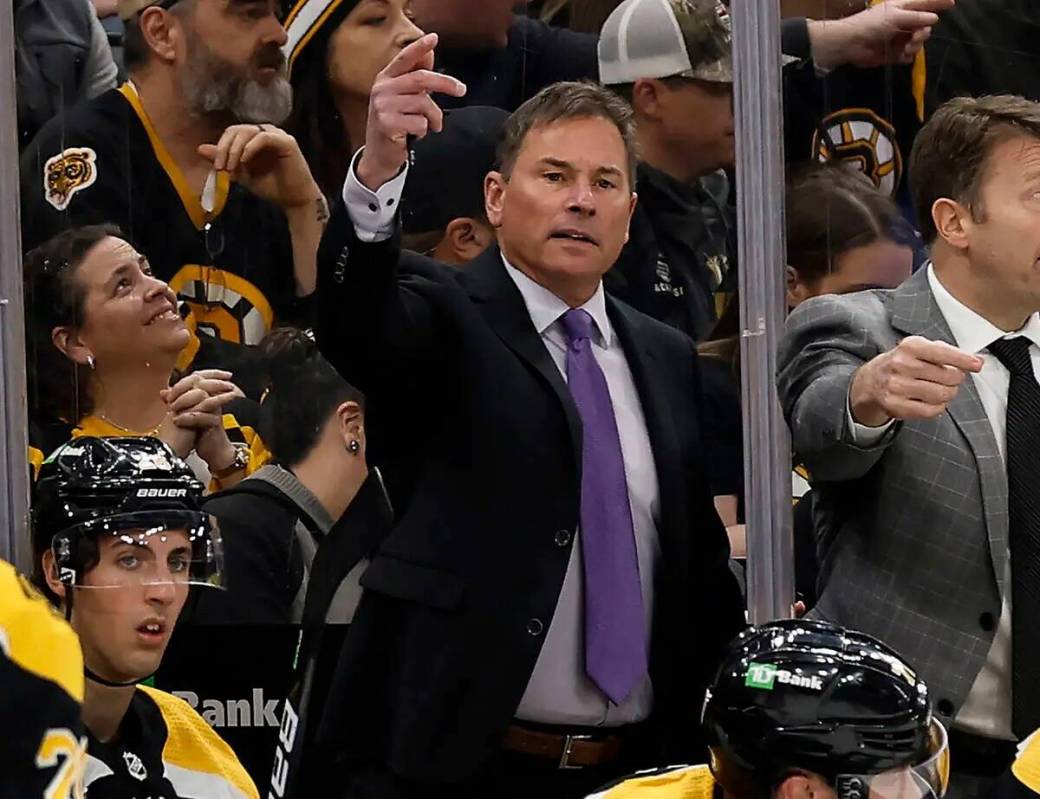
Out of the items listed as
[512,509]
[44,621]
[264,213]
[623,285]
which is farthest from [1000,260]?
[44,621]

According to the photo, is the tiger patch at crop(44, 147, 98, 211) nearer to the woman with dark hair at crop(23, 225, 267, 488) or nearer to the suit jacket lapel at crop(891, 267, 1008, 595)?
the woman with dark hair at crop(23, 225, 267, 488)

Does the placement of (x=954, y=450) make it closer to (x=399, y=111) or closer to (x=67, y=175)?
(x=399, y=111)

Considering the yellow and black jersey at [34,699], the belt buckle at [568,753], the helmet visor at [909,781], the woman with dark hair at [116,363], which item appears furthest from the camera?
the woman with dark hair at [116,363]

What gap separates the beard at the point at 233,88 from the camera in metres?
3.13

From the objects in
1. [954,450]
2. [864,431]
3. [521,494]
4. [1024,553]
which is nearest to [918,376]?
[864,431]

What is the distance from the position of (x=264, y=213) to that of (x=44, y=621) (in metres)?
1.72

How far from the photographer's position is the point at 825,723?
2332 mm

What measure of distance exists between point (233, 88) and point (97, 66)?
19 cm

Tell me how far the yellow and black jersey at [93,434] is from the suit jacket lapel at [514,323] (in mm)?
383

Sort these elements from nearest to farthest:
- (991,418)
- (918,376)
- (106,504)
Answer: (918,376) → (106,504) → (991,418)

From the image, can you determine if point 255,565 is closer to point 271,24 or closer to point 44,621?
point 271,24

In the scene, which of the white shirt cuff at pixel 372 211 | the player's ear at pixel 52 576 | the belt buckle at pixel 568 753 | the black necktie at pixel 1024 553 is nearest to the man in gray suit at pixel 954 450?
the black necktie at pixel 1024 553

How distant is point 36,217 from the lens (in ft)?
9.98

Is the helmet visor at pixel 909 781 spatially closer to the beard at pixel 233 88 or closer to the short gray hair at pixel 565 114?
the short gray hair at pixel 565 114
